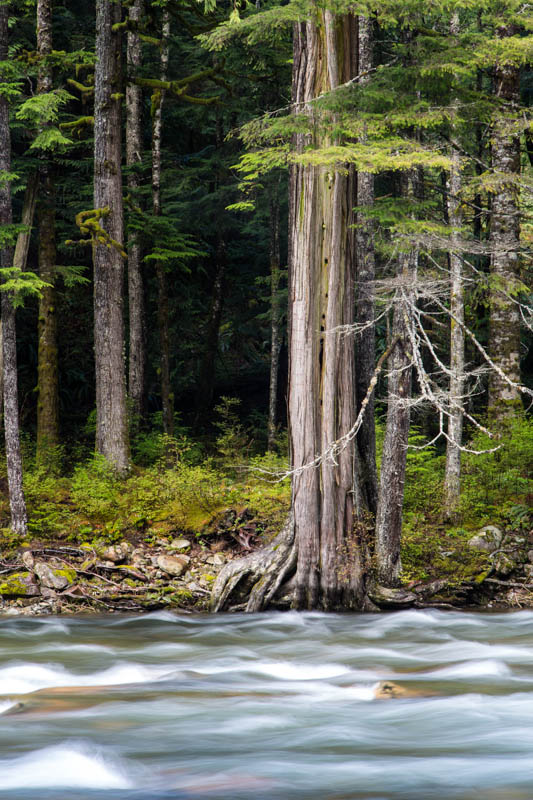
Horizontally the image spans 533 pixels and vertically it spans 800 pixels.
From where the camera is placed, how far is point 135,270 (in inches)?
706

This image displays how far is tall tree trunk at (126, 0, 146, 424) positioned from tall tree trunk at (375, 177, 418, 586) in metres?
9.47

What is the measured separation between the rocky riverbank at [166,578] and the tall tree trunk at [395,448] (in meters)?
0.47

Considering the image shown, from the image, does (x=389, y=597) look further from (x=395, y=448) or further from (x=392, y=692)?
(x=392, y=692)

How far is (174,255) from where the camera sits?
16.0m

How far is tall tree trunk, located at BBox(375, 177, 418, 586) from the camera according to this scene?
349 inches

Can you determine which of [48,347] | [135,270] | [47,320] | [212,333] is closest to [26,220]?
[47,320]

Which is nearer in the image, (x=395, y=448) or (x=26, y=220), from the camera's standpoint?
(x=395, y=448)

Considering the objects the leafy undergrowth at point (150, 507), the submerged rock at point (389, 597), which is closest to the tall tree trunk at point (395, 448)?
the submerged rock at point (389, 597)

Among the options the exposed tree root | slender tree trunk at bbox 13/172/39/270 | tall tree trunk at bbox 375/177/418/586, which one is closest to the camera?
tall tree trunk at bbox 375/177/418/586

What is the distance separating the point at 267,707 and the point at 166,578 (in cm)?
447

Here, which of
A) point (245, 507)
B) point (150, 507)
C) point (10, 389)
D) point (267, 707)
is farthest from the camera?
point (150, 507)

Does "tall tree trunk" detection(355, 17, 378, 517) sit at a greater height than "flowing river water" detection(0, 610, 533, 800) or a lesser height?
greater

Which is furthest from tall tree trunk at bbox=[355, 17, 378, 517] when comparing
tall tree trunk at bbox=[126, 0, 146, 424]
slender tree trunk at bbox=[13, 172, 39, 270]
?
tall tree trunk at bbox=[126, 0, 146, 424]

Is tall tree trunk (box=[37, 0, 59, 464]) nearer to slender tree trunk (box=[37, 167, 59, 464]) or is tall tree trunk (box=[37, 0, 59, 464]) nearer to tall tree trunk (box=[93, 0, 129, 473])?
slender tree trunk (box=[37, 167, 59, 464])
